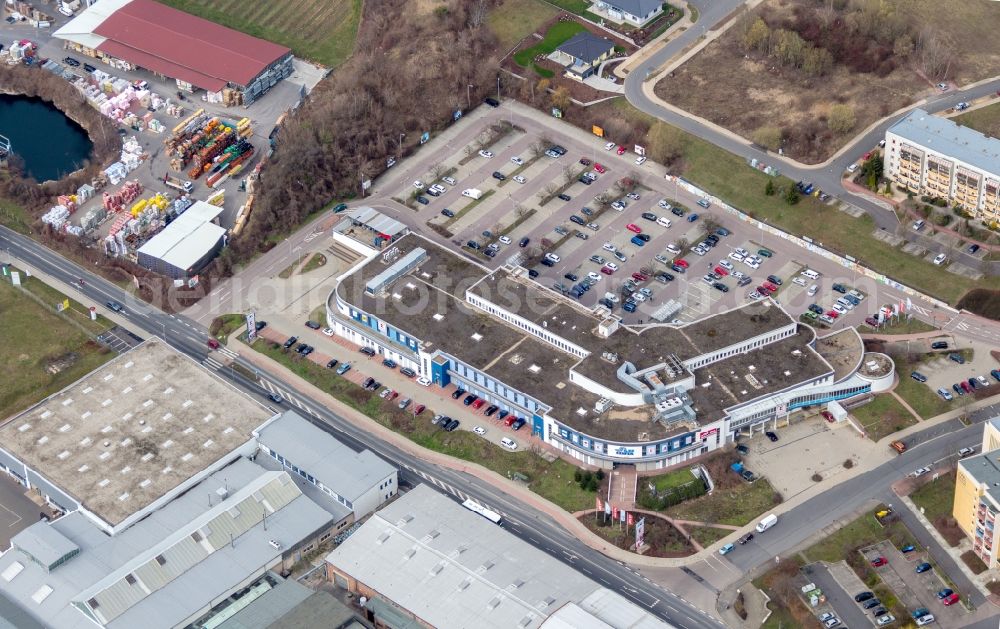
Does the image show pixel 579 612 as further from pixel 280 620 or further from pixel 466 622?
pixel 280 620

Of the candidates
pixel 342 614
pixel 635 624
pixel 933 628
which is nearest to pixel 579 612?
pixel 635 624

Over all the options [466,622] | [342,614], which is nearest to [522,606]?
[466,622]

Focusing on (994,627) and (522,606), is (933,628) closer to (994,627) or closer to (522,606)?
(994,627)

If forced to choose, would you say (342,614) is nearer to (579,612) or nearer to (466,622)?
(466,622)

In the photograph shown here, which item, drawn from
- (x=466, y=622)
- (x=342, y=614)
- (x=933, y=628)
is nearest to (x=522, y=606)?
(x=466, y=622)

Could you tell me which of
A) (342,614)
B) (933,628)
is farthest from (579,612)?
(933,628)

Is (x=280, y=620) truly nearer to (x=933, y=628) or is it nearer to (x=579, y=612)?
(x=579, y=612)
